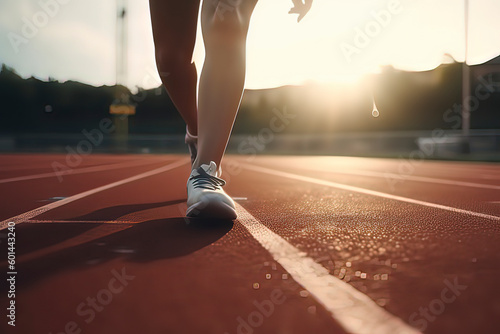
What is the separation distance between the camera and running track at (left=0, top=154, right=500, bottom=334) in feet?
3.14

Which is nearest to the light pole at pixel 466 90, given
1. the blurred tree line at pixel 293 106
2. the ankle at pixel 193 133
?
the blurred tree line at pixel 293 106

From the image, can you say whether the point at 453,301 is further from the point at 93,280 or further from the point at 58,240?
the point at 58,240

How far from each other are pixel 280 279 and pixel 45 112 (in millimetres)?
41485

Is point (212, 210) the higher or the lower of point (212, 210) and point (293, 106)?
the lower

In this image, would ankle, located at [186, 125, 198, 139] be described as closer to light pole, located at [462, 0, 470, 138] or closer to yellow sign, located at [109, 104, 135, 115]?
light pole, located at [462, 0, 470, 138]

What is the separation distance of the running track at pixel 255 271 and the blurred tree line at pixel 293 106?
33.0 metres

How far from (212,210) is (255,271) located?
2.70ft

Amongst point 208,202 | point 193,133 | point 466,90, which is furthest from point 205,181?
point 466,90

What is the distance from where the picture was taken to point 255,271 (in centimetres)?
132

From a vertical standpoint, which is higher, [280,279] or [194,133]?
[194,133]

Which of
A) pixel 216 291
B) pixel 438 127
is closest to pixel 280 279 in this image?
pixel 216 291

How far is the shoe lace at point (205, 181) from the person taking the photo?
2.26 metres

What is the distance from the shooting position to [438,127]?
113 ft

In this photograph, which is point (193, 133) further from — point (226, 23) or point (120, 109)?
point (120, 109)
